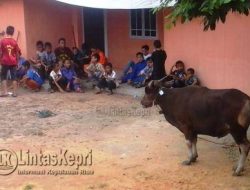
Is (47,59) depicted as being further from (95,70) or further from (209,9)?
(209,9)

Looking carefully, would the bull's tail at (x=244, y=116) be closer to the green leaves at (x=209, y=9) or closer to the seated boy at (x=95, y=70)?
the green leaves at (x=209, y=9)

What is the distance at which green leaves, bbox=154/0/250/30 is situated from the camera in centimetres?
490

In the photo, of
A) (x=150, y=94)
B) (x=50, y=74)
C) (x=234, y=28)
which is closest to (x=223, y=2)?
(x=150, y=94)

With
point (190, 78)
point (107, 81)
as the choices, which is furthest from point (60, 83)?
point (190, 78)

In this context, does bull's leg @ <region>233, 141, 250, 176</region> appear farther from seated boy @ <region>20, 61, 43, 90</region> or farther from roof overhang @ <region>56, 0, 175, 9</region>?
seated boy @ <region>20, 61, 43, 90</region>

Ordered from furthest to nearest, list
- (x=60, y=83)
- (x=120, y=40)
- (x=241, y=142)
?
1. (x=120, y=40)
2. (x=60, y=83)
3. (x=241, y=142)

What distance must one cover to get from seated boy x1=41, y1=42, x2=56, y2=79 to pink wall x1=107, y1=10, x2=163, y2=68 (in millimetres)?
2372

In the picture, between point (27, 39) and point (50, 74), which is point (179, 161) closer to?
point (50, 74)

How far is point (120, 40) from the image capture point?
15.2m

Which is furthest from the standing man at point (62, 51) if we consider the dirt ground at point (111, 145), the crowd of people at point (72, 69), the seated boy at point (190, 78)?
the seated boy at point (190, 78)

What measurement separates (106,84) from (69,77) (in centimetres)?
110

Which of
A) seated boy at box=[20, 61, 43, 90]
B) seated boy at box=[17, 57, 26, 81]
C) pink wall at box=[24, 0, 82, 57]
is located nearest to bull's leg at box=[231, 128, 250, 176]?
seated boy at box=[20, 61, 43, 90]

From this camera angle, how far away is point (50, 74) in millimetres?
12648

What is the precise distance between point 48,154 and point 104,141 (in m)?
1.09
